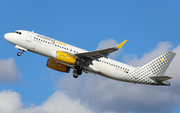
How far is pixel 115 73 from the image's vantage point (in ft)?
118

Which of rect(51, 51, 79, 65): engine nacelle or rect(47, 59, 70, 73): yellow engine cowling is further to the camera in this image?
rect(47, 59, 70, 73): yellow engine cowling

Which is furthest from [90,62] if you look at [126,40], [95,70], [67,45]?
[126,40]

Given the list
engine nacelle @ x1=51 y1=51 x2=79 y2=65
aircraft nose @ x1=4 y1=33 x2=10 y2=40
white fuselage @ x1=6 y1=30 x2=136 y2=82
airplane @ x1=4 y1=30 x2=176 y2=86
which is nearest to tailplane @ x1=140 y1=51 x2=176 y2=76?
airplane @ x1=4 y1=30 x2=176 y2=86

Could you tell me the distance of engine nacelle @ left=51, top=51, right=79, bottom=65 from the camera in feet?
107

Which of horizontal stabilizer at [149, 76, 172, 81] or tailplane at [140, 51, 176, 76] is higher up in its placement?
tailplane at [140, 51, 176, 76]

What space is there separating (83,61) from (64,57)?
3.07 m

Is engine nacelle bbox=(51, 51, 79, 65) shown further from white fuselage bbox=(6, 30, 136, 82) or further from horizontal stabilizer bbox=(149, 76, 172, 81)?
horizontal stabilizer bbox=(149, 76, 172, 81)

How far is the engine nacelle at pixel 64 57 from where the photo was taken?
32.7 metres

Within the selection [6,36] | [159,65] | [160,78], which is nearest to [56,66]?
[6,36]

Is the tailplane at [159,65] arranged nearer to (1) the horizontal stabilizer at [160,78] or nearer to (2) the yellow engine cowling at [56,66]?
(1) the horizontal stabilizer at [160,78]

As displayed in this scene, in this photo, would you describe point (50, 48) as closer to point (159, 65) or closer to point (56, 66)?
point (56, 66)

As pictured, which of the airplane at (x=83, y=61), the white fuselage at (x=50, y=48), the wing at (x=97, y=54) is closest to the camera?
the wing at (x=97, y=54)

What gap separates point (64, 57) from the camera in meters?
32.9

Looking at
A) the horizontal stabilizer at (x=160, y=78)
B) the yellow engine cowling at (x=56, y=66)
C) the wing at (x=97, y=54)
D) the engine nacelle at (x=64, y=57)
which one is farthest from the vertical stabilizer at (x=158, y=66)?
the yellow engine cowling at (x=56, y=66)
